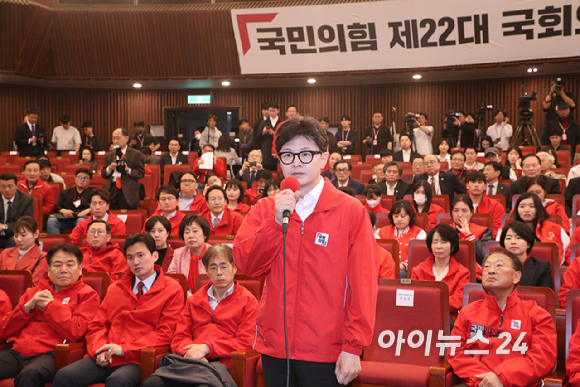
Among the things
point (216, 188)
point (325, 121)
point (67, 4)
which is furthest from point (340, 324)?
point (67, 4)

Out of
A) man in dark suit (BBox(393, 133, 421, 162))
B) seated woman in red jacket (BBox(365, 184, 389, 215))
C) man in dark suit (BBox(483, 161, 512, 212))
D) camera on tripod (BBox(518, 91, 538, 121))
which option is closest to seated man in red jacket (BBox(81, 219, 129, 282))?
seated woman in red jacket (BBox(365, 184, 389, 215))

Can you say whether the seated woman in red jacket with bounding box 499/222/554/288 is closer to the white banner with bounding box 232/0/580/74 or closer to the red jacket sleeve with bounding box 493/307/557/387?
the red jacket sleeve with bounding box 493/307/557/387

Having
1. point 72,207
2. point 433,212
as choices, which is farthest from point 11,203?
point 433,212

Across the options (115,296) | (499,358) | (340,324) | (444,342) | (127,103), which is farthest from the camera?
(127,103)

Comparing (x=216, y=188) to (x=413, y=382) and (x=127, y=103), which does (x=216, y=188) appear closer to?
(x=413, y=382)

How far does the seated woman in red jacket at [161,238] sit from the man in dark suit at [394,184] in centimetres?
248

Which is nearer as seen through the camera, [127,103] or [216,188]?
[216,188]

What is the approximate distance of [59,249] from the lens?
9.78ft

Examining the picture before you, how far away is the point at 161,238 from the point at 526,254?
2362mm

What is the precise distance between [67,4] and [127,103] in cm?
253

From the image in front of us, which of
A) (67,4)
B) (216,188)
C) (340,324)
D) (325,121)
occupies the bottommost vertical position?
(340,324)

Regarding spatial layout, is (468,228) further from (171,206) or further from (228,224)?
(171,206)

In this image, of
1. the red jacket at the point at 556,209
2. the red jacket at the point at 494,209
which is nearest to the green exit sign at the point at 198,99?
the red jacket at the point at 494,209

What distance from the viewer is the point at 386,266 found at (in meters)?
3.37
